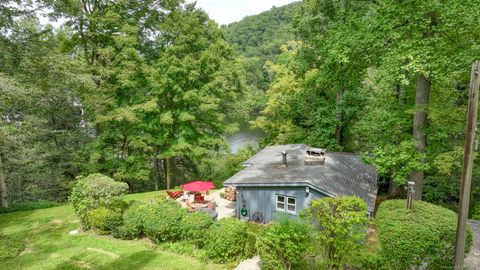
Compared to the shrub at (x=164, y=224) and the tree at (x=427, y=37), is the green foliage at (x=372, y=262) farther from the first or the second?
the shrub at (x=164, y=224)

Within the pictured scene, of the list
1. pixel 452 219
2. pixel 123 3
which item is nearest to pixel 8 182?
pixel 123 3

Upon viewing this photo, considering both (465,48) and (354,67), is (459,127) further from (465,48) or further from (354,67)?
(354,67)

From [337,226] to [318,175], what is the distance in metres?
7.35

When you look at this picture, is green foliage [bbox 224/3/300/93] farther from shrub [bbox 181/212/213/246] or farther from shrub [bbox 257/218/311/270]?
shrub [bbox 257/218/311/270]

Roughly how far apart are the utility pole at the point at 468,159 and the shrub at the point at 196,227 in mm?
8136

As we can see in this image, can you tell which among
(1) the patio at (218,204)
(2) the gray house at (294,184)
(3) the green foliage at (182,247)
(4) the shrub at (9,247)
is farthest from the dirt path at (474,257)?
(4) the shrub at (9,247)

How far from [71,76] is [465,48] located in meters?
18.4

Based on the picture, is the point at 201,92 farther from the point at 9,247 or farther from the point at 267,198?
the point at 9,247

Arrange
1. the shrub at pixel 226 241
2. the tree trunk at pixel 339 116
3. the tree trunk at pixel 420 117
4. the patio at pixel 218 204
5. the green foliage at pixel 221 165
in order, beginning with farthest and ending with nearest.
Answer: the green foliage at pixel 221 165 < the tree trunk at pixel 339 116 < the patio at pixel 218 204 < the tree trunk at pixel 420 117 < the shrub at pixel 226 241

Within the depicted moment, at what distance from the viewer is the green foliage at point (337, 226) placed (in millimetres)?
8008

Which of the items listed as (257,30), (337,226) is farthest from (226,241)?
(257,30)

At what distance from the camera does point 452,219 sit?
775 centimetres

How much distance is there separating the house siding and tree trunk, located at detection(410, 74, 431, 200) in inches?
165

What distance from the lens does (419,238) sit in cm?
736
